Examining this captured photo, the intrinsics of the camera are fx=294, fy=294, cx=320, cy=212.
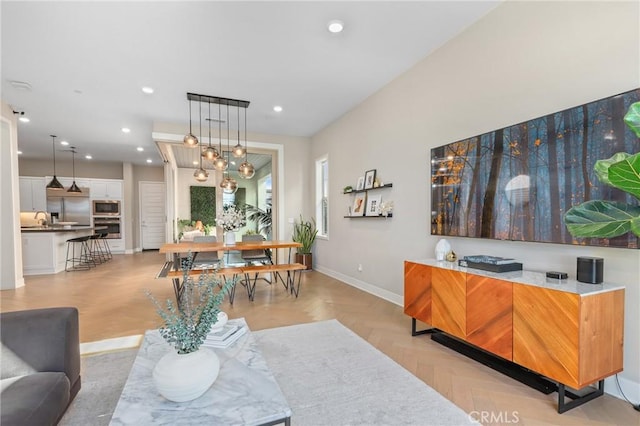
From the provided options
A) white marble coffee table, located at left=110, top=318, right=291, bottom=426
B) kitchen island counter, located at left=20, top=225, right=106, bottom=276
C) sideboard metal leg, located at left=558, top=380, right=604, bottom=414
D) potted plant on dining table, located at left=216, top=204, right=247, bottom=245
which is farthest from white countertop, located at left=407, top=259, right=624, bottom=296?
kitchen island counter, located at left=20, top=225, right=106, bottom=276

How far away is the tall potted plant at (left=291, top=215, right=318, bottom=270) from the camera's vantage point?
652 cm

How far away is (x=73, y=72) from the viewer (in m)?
3.80

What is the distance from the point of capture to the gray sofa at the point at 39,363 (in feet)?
4.32

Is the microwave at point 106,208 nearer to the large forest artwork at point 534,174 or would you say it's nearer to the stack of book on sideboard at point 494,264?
the large forest artwork at point 534,174

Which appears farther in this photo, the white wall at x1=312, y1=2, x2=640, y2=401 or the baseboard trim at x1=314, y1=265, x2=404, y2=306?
the baseboard trim at x1=314, y1=265, x2=404, y2=306

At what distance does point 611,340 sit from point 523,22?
2521mm

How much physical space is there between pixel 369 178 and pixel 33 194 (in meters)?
10.5

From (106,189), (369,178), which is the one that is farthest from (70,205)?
(369,178)

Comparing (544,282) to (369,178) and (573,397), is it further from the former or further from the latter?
(369,178)

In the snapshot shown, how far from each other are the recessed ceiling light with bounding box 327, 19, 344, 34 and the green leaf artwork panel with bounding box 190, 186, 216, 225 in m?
8.25

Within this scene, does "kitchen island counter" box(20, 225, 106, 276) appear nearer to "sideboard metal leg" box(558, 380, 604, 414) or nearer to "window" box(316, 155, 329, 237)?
"window" box(316, 155, 329, 237)

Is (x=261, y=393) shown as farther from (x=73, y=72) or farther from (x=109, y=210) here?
(x=109, y=210)

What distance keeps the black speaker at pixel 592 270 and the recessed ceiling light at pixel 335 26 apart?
2813 mm

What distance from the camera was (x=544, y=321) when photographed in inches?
75.2
